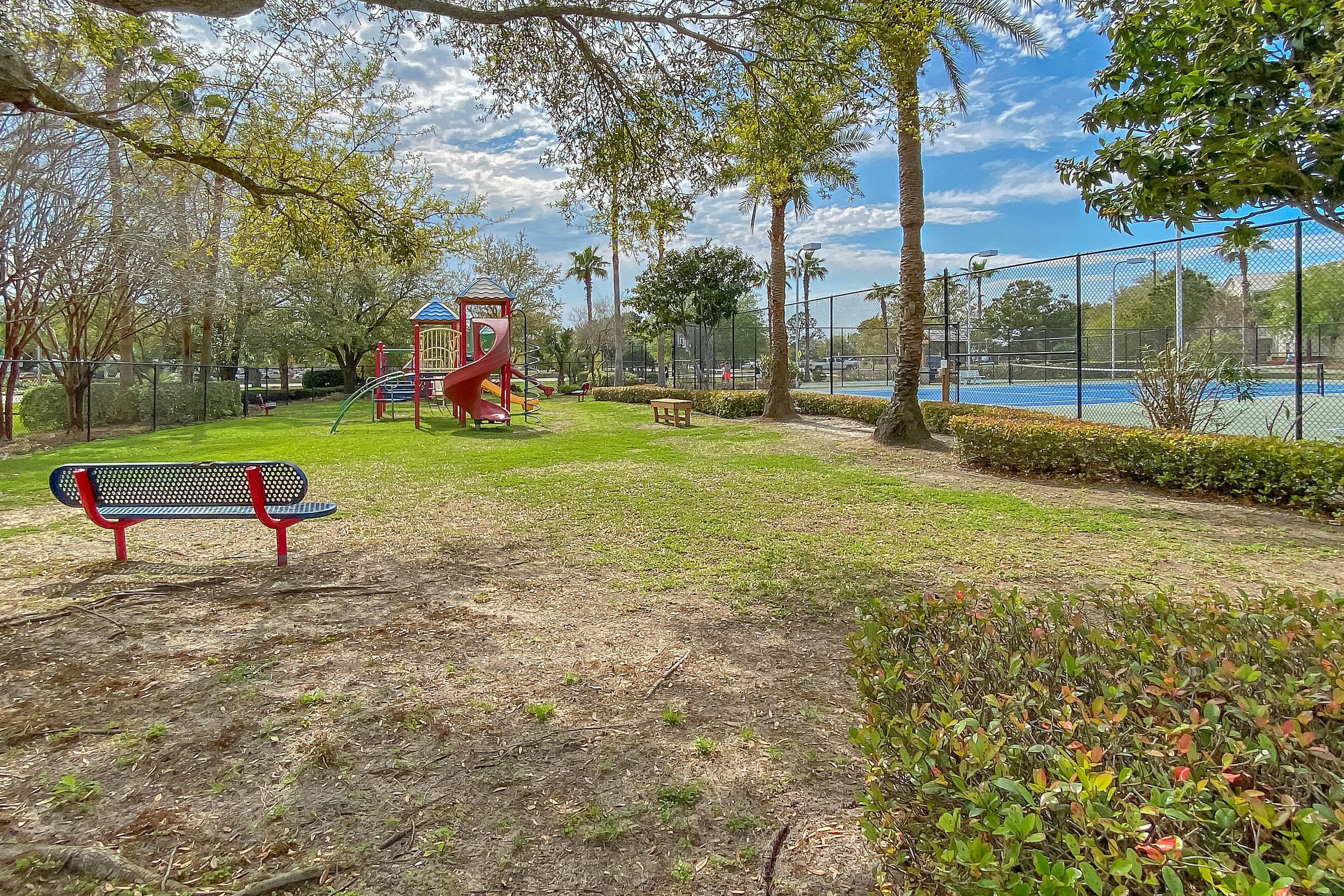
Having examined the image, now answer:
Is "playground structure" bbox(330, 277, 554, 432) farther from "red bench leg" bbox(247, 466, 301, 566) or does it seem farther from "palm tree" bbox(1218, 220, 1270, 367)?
"palm tree" bbox(1218, 220, 1270, 367)

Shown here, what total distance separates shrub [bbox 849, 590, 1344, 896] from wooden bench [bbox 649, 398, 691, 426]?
13.9m

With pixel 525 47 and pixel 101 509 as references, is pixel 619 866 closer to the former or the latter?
pixel 101 509

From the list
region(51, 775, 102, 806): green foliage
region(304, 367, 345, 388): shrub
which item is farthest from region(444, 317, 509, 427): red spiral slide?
region(304, 367, 345, 388): shrub

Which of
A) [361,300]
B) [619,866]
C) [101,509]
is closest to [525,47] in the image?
[101,509]

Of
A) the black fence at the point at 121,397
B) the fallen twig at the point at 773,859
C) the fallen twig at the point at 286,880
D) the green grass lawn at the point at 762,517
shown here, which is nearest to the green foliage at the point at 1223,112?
the green grass lawn at the point at 762,517

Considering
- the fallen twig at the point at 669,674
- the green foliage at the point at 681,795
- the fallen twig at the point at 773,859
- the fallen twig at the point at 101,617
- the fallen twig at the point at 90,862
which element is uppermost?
the fallen twig at the point at 101,617

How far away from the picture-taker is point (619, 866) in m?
1.97

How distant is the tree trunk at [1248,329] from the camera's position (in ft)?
34.4

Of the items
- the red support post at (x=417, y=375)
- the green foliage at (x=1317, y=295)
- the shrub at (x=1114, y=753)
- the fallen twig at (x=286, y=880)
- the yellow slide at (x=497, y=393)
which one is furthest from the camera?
the yellow slide at (x=497, y=393)

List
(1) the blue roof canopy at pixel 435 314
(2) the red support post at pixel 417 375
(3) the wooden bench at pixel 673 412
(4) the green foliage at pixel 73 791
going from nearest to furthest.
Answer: (4) the green foliage at pixel 73 791, (3) the wooden bench at pixel 673 412, (2) the red support post at pixel 417 375, (1) the blue roof canopy at pixel 435 314

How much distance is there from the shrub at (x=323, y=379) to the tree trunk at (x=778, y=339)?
29.0 m

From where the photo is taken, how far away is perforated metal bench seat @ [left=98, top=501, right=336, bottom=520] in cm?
445

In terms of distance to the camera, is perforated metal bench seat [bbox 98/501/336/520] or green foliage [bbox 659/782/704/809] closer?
green foliage [bbox 659/782/704/809]

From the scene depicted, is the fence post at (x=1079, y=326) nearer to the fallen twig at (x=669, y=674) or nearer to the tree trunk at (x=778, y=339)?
the tree trunk at (x=778, y=339)
